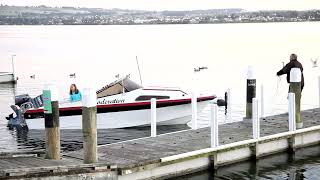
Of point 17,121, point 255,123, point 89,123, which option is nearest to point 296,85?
point 255,123

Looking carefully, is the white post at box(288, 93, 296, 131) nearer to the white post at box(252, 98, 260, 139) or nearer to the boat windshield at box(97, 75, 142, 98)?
the white post at box(252, 98, 260, 139)

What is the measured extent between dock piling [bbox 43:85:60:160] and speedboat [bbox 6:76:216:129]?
11155mm

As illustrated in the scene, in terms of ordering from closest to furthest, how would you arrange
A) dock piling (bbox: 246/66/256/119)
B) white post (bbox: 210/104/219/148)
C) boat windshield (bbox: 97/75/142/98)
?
white post (bbox: 210/104/219/148) < dock piling (bbox: 246/66/256/119) < boat windshield (bbox: 97/75/142/98)

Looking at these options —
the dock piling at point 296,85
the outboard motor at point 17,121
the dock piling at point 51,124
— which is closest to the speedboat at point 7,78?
the outboard motor at point 17,121

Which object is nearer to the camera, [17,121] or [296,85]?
[296,85]

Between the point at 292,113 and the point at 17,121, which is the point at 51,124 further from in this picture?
the point at 17,121

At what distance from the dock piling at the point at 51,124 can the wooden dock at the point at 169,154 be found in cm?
27

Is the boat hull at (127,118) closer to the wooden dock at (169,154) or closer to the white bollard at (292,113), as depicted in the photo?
the wooden dock at (169,154)

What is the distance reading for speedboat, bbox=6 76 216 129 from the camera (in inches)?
995

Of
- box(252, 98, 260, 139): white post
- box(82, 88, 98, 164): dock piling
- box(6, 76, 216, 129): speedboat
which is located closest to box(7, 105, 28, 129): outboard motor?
box(6, 76, 216, 129): speedboat

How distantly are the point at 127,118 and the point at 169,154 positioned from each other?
36.1ft

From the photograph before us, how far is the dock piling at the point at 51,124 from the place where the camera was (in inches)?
541

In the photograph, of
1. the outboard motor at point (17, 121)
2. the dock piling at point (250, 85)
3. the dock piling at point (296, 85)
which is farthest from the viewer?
the outboard motor at point (17, 121)

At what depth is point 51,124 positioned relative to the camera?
13734mm
